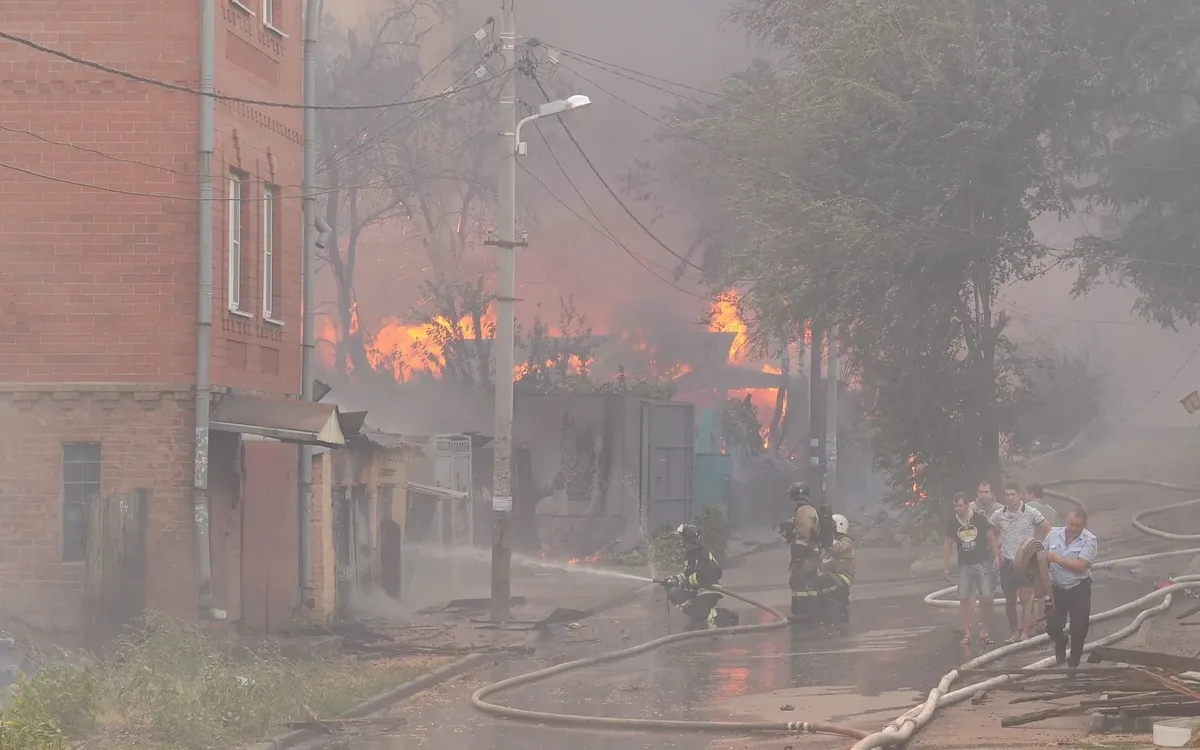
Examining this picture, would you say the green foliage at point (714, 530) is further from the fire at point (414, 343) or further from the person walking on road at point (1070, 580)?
the person walking on road at point (1070, 580)

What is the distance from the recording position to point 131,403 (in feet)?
53.3

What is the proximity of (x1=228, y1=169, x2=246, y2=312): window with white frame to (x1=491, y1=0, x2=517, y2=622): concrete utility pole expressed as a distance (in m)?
3.49

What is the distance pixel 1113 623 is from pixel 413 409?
28.7 m

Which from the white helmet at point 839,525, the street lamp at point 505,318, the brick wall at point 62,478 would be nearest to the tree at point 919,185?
the white helmet at point 839,525

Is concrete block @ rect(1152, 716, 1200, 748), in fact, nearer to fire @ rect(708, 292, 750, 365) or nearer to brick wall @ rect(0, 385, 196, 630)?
brick wall @ rect(0, 385, 196, 630)

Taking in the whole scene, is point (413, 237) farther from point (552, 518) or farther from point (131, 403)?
point (131, 403)

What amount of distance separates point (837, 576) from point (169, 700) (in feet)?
36.6

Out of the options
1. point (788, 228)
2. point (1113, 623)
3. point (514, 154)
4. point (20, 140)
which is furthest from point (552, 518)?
point (20, 140)

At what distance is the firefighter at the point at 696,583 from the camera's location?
1927 cm

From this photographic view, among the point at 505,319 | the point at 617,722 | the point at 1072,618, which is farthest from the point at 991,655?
the point at 505,319

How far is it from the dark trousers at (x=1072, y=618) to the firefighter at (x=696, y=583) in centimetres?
595

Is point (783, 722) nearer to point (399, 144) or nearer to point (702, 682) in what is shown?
point (702, 682)

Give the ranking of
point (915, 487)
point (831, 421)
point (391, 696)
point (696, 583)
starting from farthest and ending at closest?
1. point (831, 421)
2. point (915, 487)
3. point (696, 583)
4. point (391, 696)

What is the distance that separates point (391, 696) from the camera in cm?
1325
